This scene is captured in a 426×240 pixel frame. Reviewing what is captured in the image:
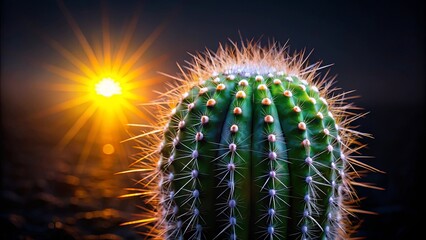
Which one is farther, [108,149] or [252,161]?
[108,149]

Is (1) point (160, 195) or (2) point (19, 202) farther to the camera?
(2) point (19, 202)

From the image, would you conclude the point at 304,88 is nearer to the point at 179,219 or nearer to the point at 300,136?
the point at 300,136

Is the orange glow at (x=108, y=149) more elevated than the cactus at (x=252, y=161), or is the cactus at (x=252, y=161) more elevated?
the orange glow at (x=108, y=149)

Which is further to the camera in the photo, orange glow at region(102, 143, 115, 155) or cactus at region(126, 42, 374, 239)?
orange glow at region(102, 143, 115, 155)

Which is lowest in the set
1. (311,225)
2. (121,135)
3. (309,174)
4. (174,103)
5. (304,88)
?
(311,225)

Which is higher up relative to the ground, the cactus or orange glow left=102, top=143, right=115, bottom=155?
orange glow left=102, top=143, right=115, bottom=155

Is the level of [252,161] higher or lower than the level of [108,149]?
lower

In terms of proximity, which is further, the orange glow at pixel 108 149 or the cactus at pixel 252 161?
the orange glow at pixel 108 149

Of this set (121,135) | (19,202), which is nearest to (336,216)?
(19,202)
